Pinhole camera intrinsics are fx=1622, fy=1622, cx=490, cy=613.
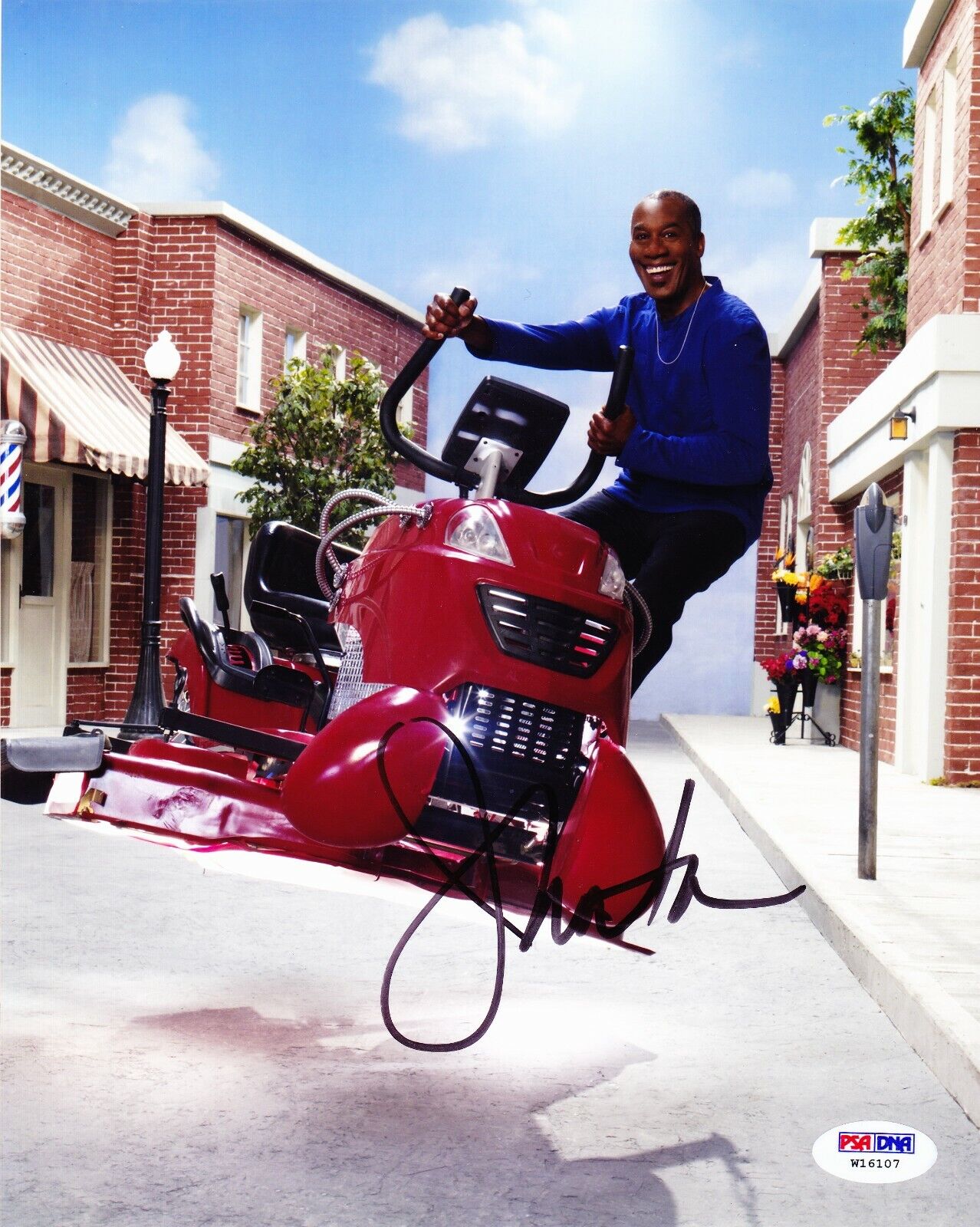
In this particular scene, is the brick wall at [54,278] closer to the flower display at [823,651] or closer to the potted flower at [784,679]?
the potted flower at [784,679]

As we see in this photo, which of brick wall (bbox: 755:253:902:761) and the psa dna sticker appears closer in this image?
the psa dna sticker

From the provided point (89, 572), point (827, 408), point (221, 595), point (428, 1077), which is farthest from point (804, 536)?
point (428, 1077)

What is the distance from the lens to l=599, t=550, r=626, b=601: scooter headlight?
2611 mm

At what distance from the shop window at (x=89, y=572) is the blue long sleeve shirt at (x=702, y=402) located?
6.43 meters

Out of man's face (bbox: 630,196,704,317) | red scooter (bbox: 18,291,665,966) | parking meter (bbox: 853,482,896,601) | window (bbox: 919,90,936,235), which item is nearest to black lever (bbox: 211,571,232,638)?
red scooter (bbox: 18,291,665,966)

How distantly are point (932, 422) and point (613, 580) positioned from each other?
27.9ft

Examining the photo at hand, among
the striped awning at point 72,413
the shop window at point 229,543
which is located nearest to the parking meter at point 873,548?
the shop window at point 229,543

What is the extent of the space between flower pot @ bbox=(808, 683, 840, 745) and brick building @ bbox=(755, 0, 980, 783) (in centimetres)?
241

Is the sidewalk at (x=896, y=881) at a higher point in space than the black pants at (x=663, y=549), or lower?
lower

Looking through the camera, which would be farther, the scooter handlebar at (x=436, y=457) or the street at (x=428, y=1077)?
the street at (x=428, y=1077)

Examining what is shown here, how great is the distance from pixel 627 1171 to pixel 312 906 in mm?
3101

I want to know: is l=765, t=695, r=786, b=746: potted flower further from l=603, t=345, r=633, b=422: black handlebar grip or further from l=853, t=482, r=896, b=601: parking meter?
l=603, t=345, r=633, b=422: black handlebar grip

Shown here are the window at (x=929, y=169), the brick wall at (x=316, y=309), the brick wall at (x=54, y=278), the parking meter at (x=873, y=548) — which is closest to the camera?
the brick wall at (x=316, y=309)

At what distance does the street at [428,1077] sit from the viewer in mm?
2555
